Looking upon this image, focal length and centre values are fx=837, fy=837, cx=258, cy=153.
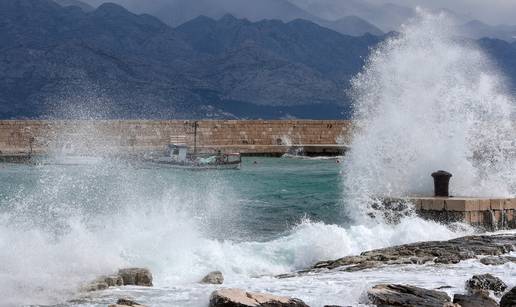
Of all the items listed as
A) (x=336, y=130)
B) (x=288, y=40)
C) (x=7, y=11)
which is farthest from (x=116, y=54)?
(x=336, y=130)

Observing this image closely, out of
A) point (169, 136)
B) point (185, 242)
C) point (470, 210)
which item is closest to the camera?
point (185, 242)

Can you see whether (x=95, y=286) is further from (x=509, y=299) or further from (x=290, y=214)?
(x=290, y=214)

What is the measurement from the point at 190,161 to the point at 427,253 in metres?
18.8

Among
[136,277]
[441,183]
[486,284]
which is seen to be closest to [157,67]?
[441,183]

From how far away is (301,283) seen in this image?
8219 millimetres

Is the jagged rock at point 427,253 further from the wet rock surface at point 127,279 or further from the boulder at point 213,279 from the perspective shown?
the wet rock surface at point 127,279

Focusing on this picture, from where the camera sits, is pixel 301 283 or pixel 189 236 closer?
pixel 301 283

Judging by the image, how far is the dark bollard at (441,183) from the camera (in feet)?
41.8

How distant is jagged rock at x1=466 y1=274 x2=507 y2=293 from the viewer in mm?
7609

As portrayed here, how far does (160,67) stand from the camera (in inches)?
5482

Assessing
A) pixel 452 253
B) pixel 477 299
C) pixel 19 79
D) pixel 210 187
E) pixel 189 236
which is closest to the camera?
pixel 477 299

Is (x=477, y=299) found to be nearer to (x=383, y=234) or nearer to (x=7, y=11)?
(x=383, y=234)

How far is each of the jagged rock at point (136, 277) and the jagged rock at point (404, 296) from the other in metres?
2.32

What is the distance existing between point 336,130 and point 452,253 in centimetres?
2656
